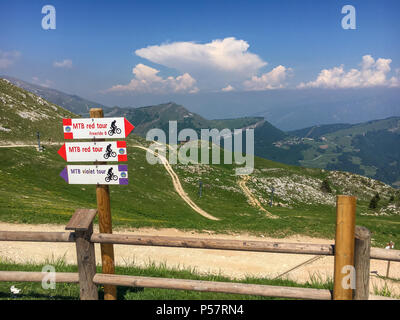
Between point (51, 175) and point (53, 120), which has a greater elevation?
point (53, 120)

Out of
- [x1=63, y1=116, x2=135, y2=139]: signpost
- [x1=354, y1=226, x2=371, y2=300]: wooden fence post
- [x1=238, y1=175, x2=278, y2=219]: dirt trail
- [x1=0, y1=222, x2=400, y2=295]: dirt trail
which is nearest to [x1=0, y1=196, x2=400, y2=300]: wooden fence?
[x1=354, y1=226, x2=371, y2=300]: wooden fence post

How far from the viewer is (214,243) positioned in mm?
6262

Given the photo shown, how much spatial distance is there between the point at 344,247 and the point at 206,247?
122 inches

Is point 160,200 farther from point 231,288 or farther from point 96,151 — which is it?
point 231,288

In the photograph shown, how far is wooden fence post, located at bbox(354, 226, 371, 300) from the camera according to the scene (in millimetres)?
5727

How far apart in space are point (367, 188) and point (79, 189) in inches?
4420

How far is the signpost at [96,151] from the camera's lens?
23.5ft

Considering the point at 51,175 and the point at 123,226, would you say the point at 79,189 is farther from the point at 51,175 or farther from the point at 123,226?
Result: the point at 123,226

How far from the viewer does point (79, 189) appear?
46812mm

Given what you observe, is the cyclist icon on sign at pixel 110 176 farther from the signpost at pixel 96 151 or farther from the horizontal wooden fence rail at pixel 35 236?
the horizontal wooden fence rail at pixel 35 236

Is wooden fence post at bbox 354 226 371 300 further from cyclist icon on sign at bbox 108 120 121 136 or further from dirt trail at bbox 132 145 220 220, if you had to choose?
dirt trail at bbox 132 145 220 220

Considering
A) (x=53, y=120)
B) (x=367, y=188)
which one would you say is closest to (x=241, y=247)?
(x=53, y=120)

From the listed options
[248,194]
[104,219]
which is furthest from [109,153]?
[248,194]
